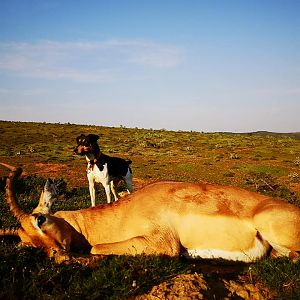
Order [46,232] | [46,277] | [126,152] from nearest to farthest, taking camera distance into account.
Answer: [46,277] → [46,232] → [126,152]

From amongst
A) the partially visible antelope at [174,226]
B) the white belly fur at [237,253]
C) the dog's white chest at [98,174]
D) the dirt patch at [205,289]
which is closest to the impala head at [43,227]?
the partially visible antelope at [174,226]

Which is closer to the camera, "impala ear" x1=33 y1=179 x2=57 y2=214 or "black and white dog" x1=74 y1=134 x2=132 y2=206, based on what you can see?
"impala ear" x1=33 y1=179 x2=57 y2=214

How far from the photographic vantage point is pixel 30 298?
196 inches

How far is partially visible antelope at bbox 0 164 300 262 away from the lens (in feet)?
20.1

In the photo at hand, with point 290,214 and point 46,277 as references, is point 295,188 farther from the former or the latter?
point 46,277

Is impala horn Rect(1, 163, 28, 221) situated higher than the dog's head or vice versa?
the dog's head

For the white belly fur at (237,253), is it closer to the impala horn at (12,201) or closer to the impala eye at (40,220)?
the impala eye at (40,220)

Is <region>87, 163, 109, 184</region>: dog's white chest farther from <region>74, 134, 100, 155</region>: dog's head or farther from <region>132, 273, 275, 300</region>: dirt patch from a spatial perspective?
<region>132, 273, 275, 300</region>: dirt patch

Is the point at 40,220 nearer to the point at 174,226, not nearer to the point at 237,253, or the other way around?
the point at 174,226

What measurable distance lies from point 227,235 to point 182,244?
0.78 metres

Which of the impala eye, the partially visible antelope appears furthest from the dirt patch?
the impala eye

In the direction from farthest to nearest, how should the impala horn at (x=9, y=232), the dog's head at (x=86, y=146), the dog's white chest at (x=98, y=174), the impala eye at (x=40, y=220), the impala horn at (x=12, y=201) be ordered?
1. the dog's head at (x=86, y=146)
2. the dog's white chest at (x=98, y=174)
3. the impala horn at (x=9, y=232)
4. the impala horn at (x=12, y=201)
5. the impala eye at (x=40, y=220)

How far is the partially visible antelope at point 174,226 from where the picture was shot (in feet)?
20.1

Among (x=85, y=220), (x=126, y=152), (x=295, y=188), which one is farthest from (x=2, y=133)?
(x=85, y=220)
